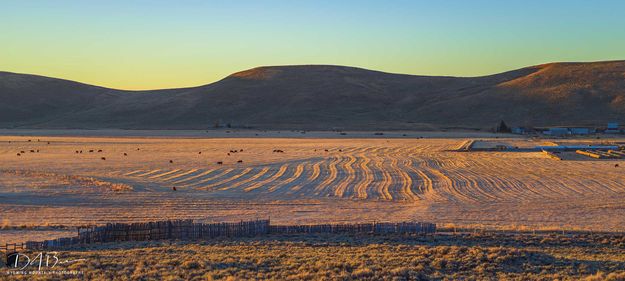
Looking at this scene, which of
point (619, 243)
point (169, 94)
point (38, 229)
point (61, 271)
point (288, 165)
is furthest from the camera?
point (169, 94)

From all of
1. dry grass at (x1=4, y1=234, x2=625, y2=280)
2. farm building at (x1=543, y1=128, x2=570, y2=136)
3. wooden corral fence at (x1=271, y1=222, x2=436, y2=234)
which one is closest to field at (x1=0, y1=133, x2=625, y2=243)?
wooden corral fence at (x1=271, y1=222, x2=436, y2=234)

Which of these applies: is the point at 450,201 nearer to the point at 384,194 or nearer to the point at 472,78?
the point at 384,194

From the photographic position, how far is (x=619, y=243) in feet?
50.3

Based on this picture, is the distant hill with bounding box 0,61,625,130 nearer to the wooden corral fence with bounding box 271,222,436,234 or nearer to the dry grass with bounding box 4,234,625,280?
the wooden corral fence with bounding box 271,222,436,234

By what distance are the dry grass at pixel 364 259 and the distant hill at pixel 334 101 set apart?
9398 centimetres

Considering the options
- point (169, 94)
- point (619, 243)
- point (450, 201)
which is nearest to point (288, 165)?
point (450, 201)

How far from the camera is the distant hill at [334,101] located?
130875 mm

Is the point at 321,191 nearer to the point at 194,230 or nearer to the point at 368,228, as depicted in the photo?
the point at 368,228

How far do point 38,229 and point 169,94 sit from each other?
16725cm

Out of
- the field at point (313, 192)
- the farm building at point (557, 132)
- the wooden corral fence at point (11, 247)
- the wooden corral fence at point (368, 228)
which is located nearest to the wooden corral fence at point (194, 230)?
the wooden corral fence at point (368, 228)

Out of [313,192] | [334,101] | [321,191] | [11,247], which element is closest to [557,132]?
[321,191]

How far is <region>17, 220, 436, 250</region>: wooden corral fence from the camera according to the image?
50.2ft

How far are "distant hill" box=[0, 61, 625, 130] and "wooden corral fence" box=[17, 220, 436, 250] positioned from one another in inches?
3661

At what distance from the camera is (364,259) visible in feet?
43.2
